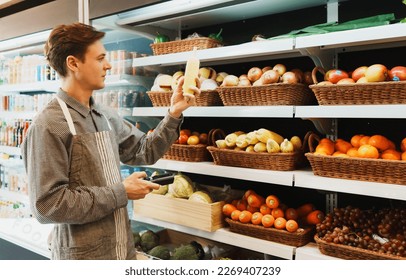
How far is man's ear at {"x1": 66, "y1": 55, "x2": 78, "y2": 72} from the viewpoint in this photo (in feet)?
5.06

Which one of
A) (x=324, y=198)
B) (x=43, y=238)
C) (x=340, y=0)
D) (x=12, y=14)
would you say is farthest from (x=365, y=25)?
(x=43, y=238)

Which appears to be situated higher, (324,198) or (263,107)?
(263,107)

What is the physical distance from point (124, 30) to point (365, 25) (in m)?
1.50

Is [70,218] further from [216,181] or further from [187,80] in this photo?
[216,181]

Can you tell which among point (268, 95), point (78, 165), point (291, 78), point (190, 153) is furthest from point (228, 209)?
point (78, 165)

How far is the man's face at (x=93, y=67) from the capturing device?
157cm

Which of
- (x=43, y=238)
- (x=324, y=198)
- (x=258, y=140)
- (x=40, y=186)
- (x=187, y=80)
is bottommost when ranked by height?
(x=43, y=238)

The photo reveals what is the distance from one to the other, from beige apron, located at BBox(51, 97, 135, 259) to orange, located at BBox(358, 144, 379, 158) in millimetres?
1042

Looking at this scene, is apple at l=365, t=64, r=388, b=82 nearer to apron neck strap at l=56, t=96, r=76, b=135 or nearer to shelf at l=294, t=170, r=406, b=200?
shelf at l=294, t=170, r=406, b=200

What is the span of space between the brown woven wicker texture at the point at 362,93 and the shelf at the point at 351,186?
332mm

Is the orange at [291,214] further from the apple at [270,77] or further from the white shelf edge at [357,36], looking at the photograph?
the white shelf edge at [357,36]

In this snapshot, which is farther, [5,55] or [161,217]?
[5,55]

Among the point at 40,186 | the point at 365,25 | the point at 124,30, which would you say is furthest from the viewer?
the point at 124,30
